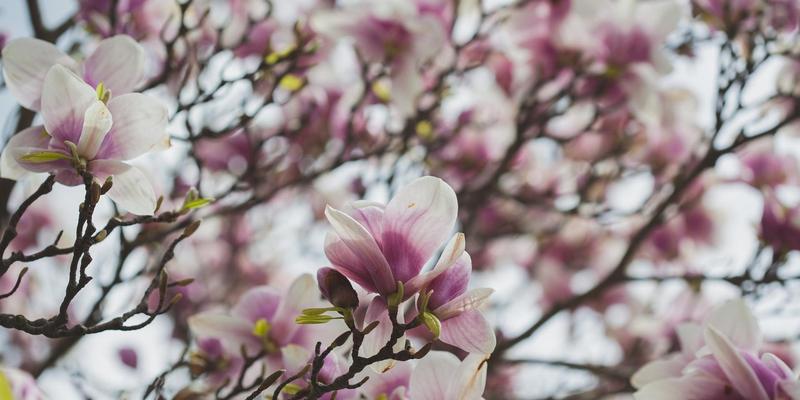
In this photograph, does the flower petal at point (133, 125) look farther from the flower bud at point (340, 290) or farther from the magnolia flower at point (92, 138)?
the flower bud at point (340, 290)

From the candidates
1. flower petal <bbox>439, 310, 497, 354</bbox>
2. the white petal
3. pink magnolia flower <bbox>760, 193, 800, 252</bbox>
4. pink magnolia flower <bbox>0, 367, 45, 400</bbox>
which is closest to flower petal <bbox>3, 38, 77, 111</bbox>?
pink magnolia flower <bbox>0, 367, 45, 400</bbox>

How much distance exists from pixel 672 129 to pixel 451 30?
87 centimetres

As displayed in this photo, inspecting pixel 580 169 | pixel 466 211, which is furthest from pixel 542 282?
pixel 466 211

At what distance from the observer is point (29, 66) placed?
924mm

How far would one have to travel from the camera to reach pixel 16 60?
92cm

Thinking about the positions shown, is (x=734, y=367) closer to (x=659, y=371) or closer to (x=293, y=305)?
(x=659, y=371)

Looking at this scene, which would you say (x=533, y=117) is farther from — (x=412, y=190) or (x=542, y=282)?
(x=412, y=190)

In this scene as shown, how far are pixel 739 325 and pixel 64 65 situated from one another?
A: 3.23 ft

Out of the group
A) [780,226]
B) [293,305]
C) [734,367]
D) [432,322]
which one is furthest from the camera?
[780,226]

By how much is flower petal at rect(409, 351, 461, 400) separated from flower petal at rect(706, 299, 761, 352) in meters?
0.40

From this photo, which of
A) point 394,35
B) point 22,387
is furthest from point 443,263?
point 394,35

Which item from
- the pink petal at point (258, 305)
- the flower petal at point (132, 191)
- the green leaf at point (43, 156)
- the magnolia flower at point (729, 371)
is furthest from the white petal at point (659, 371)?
the green leaf at point (43, 156)

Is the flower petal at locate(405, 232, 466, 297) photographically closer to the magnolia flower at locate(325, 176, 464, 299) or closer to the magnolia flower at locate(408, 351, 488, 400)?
the magnolia flower at locate(325, 176, 464, 299)

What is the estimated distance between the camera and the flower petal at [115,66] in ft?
3.10
